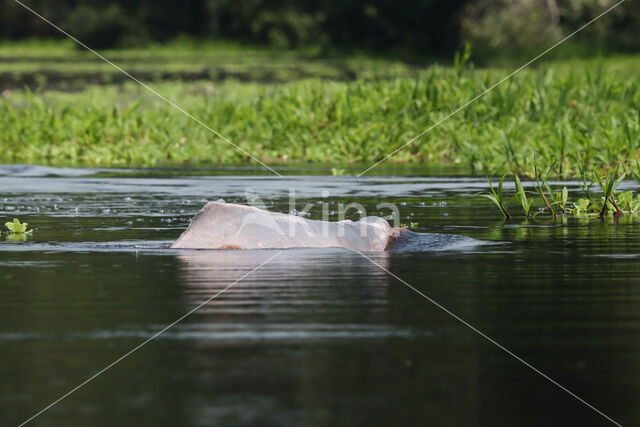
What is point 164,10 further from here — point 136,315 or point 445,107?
point 136,315

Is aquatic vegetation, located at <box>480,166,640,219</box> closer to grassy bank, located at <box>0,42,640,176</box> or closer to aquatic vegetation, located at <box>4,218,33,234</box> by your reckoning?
aquatic vegetation, located at <box>4,218,33,234</box>

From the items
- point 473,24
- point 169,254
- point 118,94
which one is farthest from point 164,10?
point 169,254

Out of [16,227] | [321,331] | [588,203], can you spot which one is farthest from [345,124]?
[321,331]

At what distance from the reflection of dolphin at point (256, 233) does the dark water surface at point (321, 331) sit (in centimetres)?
22

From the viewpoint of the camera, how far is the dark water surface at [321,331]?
405 cm

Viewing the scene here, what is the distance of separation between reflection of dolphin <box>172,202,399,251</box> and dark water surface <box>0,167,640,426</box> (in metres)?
0.22

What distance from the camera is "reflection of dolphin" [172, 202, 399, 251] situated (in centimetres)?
846

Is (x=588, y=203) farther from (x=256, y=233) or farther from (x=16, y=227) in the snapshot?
(x=16, y=227)

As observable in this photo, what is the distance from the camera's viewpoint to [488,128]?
57.4 feet

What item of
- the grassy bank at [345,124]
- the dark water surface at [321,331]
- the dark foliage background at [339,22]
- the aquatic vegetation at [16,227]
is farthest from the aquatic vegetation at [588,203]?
the dark foliage background at [339,22]

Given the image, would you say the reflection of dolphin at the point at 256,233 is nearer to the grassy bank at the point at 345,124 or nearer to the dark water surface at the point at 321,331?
the dark water surface at the point at 321,331

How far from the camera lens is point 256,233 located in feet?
27.9

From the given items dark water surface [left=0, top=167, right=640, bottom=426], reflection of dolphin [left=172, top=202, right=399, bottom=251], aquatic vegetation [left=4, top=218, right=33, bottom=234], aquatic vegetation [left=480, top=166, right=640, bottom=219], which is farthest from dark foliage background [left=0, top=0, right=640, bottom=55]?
reflection of dolphin [left=172, top=202, right=399, bottom=251]

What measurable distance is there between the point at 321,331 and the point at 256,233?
3.29m
